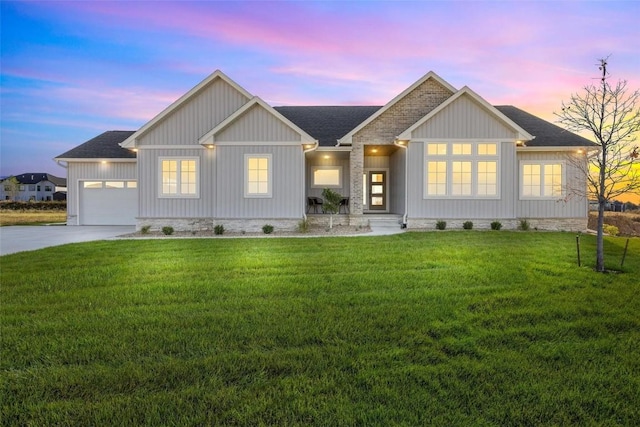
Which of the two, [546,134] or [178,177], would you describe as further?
[546,134]

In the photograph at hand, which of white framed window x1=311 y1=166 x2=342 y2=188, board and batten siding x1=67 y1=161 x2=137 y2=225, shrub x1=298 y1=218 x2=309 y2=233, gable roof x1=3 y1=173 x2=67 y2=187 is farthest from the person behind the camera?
gable roof x1=3 y1=173 x2=67 y2=187

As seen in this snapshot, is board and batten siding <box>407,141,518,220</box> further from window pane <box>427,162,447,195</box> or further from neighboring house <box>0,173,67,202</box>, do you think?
neighboring house <box>0,173,67,202</box>

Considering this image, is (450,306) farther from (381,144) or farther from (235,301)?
(381,144)

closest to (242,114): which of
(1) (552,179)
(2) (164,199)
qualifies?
(2) (164,199)

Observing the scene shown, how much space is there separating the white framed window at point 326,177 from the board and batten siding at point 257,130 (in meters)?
4.22

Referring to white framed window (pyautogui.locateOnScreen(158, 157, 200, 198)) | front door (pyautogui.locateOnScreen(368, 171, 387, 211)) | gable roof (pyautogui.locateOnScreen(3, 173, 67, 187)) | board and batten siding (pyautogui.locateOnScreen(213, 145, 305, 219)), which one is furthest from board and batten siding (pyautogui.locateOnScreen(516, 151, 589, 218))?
gable roof (pyautogui.locateOnScreen(3, 173, 67, 187))

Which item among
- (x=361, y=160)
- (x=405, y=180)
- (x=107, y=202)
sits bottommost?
(x=107, y=202)

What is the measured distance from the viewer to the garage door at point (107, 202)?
1734cm

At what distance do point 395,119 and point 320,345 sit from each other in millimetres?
13116

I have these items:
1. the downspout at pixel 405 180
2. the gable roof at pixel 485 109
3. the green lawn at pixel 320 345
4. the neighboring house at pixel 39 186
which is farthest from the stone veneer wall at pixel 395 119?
the neighboring house at pixel 39 186

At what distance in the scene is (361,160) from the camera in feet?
49.0

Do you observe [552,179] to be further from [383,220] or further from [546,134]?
[383,220]

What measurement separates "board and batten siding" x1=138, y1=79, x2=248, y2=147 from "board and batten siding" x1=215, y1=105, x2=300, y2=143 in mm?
1260

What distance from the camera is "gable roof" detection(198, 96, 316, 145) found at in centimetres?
1318
